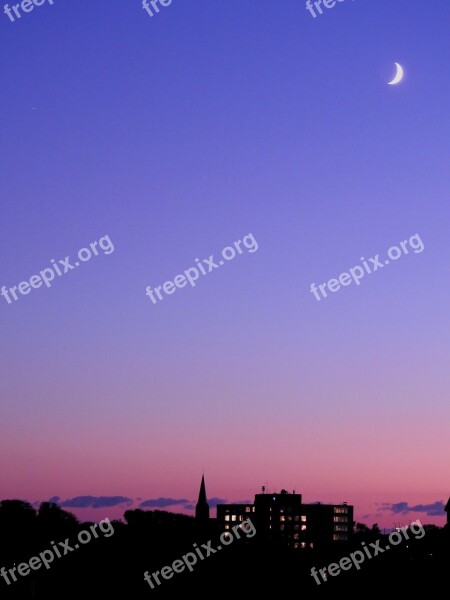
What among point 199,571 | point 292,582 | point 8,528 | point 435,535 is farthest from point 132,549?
point 435,535

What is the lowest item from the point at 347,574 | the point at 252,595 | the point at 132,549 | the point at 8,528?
the point at 347,574

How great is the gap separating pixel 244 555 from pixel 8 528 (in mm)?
43265

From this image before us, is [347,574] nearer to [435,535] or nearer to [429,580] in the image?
[429,580]

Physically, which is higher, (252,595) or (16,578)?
(16,578)

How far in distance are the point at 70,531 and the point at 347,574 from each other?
5194cm

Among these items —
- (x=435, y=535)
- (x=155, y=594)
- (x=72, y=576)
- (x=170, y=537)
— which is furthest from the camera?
(x=435, y=535)

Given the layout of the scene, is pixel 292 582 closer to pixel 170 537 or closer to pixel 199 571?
pixel 199 571

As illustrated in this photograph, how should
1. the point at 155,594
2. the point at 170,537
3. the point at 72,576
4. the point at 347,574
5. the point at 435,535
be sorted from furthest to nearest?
the point at 435,535 → the point at 170,537 → the point at 347,574 → the point at 72,576 → the point at 155,594

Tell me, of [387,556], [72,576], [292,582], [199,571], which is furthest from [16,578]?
[387,556]

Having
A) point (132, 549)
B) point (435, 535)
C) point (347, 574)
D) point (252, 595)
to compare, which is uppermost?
point (132, 549)

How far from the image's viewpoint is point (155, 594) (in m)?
95.5

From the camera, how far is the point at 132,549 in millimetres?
120562

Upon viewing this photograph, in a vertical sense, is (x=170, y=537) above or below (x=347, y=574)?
above

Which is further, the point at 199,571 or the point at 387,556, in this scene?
the point at 387,556
